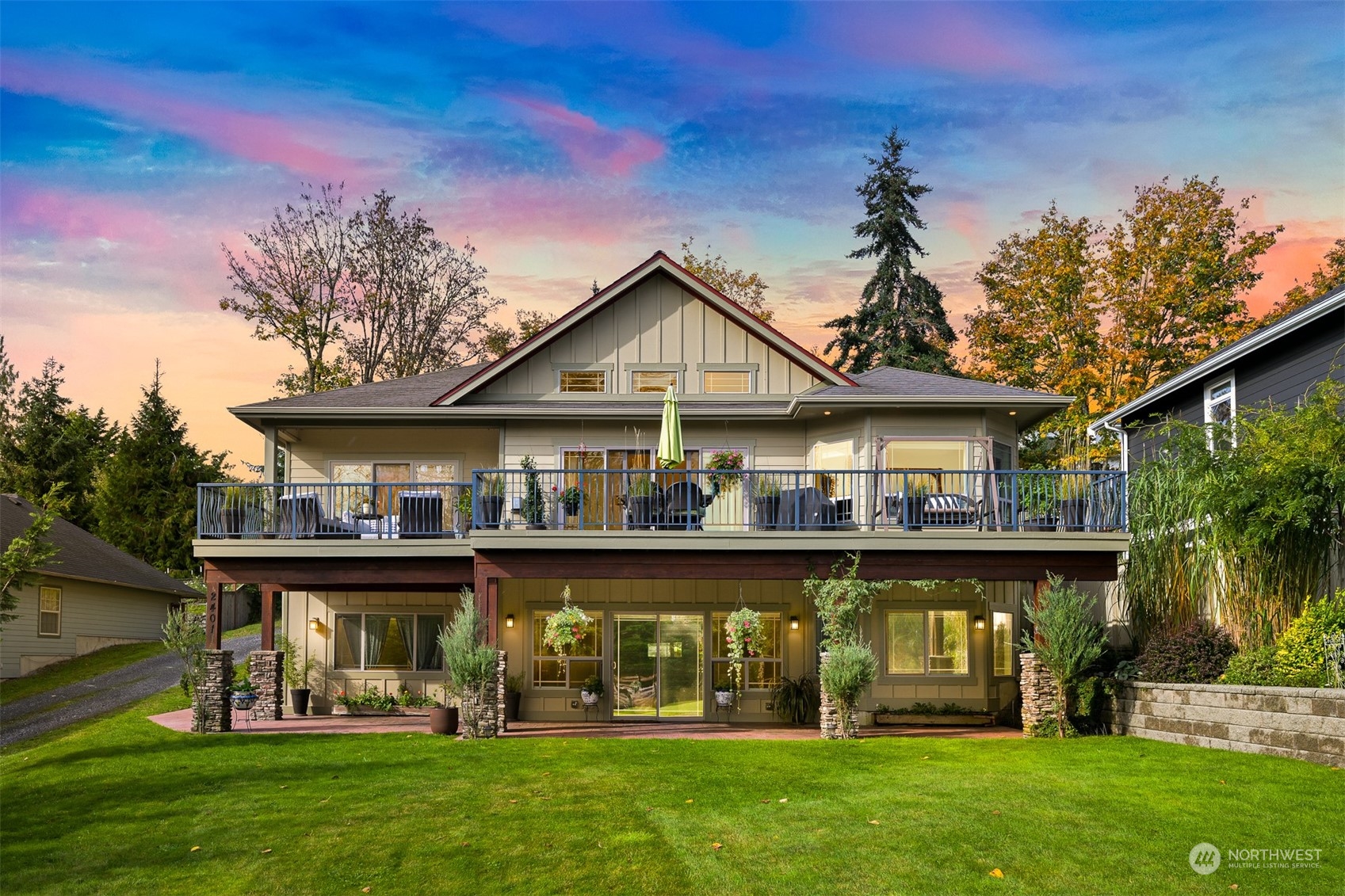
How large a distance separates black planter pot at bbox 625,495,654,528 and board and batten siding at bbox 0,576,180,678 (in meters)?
15.3

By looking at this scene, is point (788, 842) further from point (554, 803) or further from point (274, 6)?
point (274, 6)

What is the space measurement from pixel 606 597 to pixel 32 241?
14539 millimetres

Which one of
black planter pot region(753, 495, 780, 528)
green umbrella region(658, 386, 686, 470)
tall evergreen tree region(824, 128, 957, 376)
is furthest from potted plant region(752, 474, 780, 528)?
tall evergreen tree region(824, 128, 957, 376)

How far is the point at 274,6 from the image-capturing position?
1719 cm

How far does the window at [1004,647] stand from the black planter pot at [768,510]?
17.7ft

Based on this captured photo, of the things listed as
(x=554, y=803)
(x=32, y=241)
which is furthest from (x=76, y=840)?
(x=32, y=241)

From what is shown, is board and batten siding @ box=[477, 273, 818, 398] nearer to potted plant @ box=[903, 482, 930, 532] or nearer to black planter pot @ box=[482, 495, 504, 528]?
potted plant @ box=[903, 482, 930, 532]

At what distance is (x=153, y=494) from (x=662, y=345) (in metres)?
24.2

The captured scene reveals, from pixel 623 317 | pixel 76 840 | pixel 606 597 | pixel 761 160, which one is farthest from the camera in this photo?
pixel 761 160

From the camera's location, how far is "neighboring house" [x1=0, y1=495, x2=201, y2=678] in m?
25.1

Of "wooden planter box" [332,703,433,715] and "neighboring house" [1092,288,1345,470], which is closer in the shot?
"neighboring house" [1092,288,1345,470]

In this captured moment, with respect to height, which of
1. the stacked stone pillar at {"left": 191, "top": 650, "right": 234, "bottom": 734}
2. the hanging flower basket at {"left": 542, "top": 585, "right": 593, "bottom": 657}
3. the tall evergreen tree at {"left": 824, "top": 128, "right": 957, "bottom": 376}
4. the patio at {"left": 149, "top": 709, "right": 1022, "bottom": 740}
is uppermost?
the tall evergreen tree at {"left": 824, "top": 128, "right": 957, "bottom": 376}

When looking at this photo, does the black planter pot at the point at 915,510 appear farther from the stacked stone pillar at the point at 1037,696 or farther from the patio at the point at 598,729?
the patio at the point at 598,729

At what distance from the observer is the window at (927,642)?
18.9 meters
